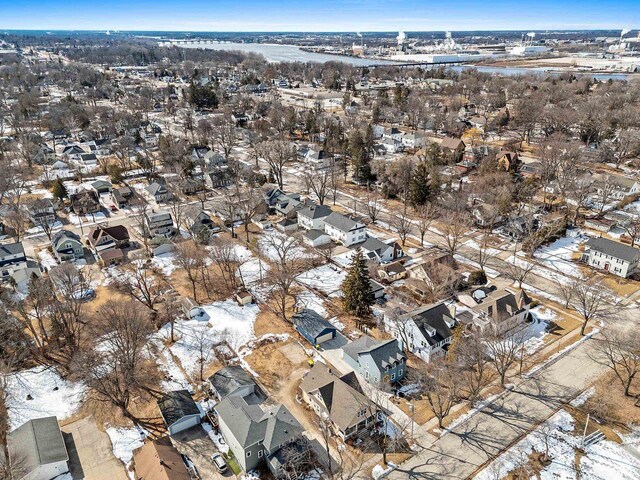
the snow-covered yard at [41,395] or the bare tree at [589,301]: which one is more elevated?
the bare tree at [589,301]

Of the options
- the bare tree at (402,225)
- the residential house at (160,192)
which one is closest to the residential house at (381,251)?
the bare tree at (402,225)

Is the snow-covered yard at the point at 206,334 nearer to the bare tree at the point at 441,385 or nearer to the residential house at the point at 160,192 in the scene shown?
the bare tree at the point at 441,385

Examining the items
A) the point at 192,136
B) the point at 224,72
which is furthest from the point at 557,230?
the point at 224,72

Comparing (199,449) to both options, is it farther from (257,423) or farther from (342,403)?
(342,403)

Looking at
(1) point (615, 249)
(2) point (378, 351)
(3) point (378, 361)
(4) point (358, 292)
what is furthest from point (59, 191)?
(1) point (615, 249)

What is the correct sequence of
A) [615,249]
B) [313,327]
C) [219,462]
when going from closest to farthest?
1. [219,462]
2. [313,327]
3. [615,249]

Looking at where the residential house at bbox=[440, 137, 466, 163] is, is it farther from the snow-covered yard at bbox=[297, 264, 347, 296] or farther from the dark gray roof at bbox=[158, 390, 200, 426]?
the dark gray roof at bbox=[158, 390, 200, 426]
